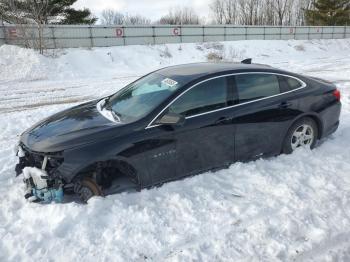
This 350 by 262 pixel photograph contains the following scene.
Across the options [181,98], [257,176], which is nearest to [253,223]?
[257,176]

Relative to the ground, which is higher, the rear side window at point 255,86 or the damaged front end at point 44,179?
the rear side window at point 255,86

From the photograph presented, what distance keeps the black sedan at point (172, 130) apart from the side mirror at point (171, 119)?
12 millimetres

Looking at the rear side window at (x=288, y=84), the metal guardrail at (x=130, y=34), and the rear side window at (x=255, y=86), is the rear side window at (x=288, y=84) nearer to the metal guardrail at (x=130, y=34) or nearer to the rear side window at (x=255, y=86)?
the rear side window at (x=255, y=86)

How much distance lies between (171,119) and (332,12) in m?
49.2

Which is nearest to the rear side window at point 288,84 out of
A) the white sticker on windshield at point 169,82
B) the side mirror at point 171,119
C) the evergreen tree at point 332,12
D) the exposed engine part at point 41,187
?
the white sticker on windshield at point 169,82

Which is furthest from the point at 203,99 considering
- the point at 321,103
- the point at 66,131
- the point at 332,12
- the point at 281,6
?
the point at 281,6

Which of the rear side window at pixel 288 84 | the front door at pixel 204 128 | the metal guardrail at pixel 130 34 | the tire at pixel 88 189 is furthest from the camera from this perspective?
the metal guardrail at pixel 130 34

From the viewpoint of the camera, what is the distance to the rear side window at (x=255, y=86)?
A: 4.64m

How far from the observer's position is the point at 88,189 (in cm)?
391

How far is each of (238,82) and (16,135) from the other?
476 centimetres

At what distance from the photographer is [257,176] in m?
4.48

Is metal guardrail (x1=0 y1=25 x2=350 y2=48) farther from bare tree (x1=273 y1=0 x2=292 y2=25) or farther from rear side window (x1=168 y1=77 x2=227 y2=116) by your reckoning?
bare tree (x1=273 y1=0 x2=292 y2=25)

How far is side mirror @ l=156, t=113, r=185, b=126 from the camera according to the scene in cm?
393

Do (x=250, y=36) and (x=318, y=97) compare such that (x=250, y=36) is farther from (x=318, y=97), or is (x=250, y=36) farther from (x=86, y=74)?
(x=318, y=97)
